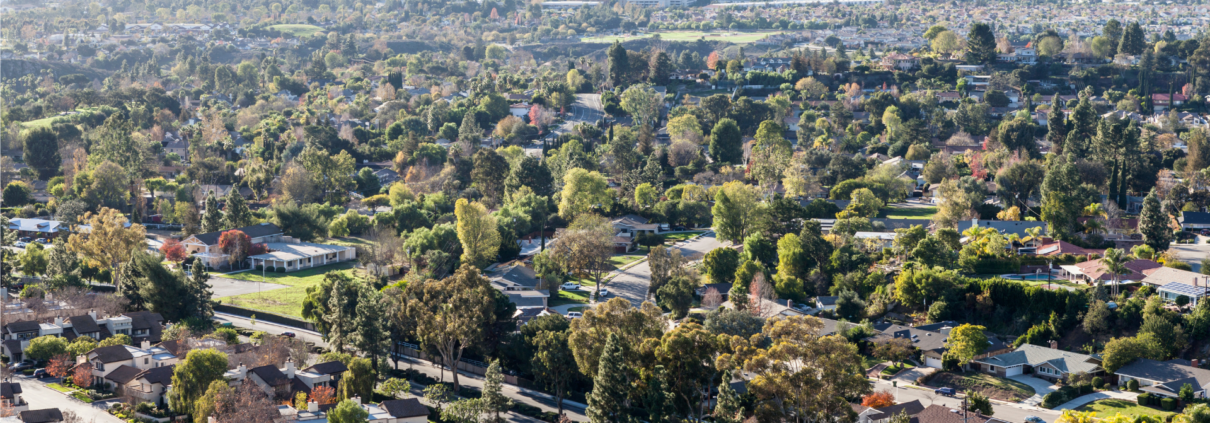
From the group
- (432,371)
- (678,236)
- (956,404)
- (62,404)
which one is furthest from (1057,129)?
(62,404)

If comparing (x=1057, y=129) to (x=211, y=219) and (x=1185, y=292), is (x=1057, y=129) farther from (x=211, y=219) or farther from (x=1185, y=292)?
(x=211, y=219)

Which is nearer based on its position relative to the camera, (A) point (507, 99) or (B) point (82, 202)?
(B) point (82, 202)

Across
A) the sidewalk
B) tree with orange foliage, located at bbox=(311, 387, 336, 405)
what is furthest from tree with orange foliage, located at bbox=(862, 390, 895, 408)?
tree with orange foliage, located at bbox=(311, 387, 336, 405)

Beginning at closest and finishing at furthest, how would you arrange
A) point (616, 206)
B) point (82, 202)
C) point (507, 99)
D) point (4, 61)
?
point (616, 206) < point (82, 202) < point (507, 99) < point (4, 61)

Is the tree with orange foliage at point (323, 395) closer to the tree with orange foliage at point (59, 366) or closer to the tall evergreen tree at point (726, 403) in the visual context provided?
the tree with orange foliage at point (59, 366)

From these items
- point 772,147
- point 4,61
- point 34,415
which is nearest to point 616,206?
point 772,147

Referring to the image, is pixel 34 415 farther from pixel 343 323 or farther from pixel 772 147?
pixel 772 147
